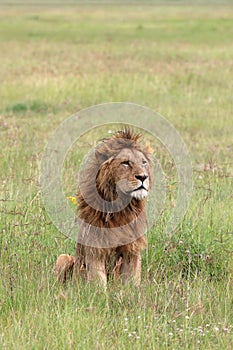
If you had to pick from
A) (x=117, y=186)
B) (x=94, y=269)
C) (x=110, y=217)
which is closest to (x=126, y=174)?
(x=117, y=186)

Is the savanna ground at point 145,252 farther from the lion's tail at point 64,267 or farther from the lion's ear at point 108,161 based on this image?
the lion's ear at point 108,161

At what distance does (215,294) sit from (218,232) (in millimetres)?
937

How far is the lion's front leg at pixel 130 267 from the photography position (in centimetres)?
476

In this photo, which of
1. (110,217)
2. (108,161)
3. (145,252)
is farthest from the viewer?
(145,252)

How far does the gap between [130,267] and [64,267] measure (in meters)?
0.41

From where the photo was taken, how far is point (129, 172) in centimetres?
450

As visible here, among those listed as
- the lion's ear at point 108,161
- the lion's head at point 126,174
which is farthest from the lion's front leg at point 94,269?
the lion's ear at point 108,161

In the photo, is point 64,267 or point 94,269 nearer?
point 94,269

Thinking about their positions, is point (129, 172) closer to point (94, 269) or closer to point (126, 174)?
point (126, 174)

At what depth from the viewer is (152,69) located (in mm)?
15141

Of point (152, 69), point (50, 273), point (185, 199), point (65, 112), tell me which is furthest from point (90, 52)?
point (50, 273)

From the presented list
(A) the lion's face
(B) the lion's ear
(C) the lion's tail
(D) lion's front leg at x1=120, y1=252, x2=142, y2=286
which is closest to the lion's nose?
(A) the lion's face

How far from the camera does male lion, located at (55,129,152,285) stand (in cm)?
461

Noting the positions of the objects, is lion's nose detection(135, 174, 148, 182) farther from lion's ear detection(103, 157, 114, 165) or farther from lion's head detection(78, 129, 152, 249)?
lion's ear detection(103, 157, 114, 165)
